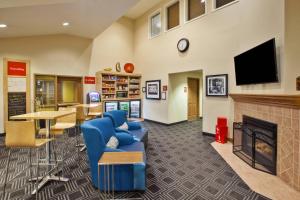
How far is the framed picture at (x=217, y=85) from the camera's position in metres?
5.05

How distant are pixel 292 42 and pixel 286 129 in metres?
1.40

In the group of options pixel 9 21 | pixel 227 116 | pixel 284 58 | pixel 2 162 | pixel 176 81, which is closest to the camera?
pixel 284 58

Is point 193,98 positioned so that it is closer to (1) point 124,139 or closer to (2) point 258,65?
(2) point 258,65

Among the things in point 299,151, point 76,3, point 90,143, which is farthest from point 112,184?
point 76,3

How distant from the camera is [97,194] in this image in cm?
248

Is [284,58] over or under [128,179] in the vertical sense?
over

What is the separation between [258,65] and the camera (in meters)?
3.36

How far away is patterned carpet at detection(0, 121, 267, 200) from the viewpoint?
246cm

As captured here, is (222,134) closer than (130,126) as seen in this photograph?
No

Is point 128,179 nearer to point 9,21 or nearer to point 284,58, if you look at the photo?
point 284,58

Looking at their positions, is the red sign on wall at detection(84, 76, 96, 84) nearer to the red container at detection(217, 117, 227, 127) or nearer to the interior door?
the interior door

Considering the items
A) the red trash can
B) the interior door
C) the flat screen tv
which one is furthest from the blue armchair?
the interior door

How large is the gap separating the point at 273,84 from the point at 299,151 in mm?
1223

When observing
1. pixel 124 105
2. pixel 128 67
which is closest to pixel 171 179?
pixel 124 105
